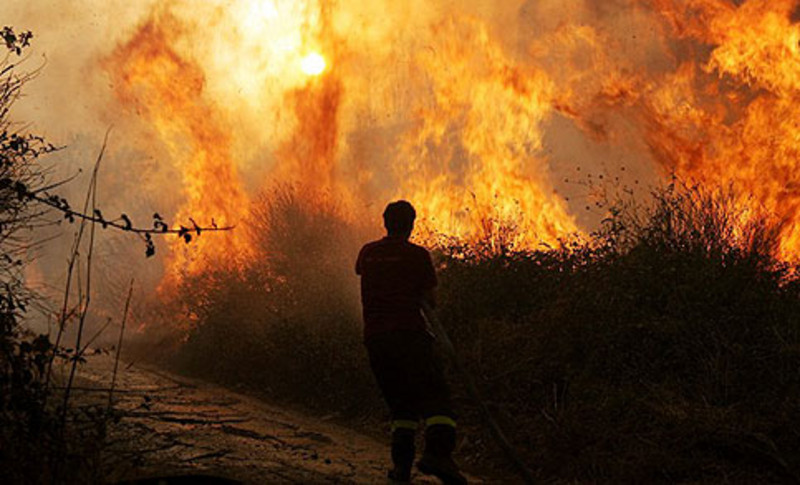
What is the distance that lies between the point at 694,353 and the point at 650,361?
51cm

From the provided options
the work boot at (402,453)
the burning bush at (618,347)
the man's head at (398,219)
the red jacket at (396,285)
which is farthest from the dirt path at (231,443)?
the man's head at (398,219)

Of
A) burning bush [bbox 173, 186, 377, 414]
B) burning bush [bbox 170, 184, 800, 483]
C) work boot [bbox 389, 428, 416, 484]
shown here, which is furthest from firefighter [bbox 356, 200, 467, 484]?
burning bush [bbox 173, 186, 377, 414]

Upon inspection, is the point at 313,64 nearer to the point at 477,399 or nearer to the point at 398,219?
the point at 398,219

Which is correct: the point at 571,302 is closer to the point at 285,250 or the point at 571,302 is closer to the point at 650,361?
the point at 650,361

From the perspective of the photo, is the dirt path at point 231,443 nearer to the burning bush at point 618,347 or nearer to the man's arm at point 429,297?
the burning bush at point 618,347

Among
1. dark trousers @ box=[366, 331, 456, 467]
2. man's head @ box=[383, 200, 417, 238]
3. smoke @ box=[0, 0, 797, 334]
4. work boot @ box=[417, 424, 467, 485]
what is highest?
smoke @ box=[0, 0, 797, 334]

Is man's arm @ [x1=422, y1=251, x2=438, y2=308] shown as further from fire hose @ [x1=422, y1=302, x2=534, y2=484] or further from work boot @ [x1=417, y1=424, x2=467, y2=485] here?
work boot @ [x1=417, y1=424, x2=467, y2=485]

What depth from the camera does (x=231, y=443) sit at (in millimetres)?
8078

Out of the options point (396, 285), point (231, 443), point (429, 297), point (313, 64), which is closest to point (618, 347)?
point (429, 297)

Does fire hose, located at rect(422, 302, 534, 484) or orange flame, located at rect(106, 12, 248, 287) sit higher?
orange flame, located at rect(106, 12, 248, 287)

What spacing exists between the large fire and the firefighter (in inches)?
288

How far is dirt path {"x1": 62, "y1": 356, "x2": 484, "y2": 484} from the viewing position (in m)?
6.57

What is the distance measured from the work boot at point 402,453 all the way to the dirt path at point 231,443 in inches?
21.3

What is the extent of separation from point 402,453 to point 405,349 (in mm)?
830
